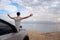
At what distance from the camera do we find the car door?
6.56m

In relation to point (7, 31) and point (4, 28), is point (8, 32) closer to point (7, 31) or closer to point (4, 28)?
point (7, 31)

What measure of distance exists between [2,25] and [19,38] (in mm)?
887

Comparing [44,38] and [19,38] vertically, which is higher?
[19,38]

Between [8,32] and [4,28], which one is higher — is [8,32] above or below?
below

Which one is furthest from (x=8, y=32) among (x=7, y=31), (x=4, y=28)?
(x=4, y=28)

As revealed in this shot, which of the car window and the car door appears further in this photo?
the car window

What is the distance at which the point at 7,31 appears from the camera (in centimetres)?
708

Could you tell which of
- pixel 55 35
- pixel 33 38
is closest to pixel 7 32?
pixel 33 38

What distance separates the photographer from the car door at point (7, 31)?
21.5 ft

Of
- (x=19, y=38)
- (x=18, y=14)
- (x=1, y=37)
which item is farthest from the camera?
(x=18, y=14)

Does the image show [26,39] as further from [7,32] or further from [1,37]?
[1,37]

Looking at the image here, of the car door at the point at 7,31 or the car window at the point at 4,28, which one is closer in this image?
the car door at the point at 7,31

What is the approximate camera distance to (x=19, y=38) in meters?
7.81

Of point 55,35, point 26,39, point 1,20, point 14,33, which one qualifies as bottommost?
point 55,35
